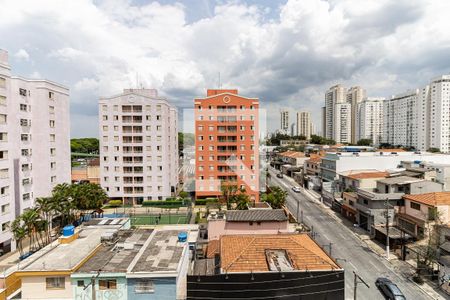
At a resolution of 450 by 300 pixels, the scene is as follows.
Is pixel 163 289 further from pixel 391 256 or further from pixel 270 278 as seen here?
pixel 391 256

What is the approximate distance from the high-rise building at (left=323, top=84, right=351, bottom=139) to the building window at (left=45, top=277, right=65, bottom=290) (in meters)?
173

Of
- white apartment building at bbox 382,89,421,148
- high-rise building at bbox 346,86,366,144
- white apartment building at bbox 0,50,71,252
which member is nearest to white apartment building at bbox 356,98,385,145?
high-rise building at bbox 346,86,366,144

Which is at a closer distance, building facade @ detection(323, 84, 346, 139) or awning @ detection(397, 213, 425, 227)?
awning @ detection(397, 213, 425, 227)

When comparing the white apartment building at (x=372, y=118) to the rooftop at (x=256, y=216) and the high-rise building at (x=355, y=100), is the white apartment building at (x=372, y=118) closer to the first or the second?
the high-rise building at (x=355, y=100)

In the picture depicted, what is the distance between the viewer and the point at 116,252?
22500mm

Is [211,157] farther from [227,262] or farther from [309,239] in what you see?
[227,262]

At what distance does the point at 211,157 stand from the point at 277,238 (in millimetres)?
35975

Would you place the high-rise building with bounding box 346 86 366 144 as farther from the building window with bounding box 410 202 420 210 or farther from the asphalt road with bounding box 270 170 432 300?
the building window with bounding box 410 202 420 210

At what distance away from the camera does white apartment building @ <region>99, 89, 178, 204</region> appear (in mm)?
58562

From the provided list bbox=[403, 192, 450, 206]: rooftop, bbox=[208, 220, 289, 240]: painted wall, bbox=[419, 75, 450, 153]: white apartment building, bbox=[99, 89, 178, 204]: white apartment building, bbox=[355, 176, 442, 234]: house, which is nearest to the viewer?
bbox=[403, 192, 450, 206]: rooftop

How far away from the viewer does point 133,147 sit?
194 ft

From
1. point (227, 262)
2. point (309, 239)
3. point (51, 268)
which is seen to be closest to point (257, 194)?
point (309, 239)

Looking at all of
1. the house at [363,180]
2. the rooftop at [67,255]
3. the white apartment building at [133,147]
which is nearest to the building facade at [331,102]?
the house at [363,180]

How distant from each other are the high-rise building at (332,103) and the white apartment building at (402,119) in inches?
1231
